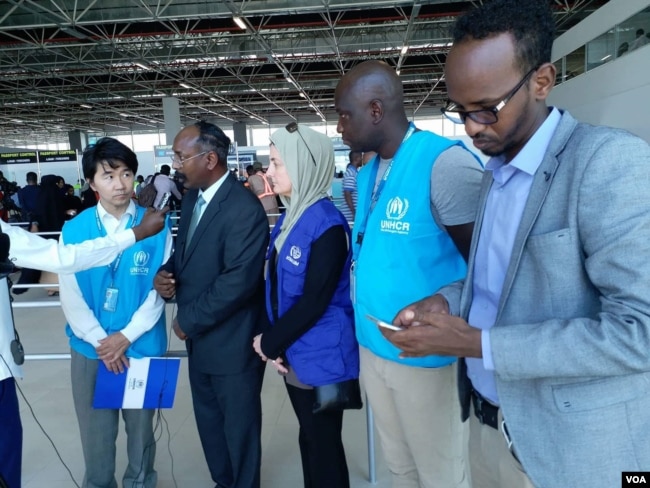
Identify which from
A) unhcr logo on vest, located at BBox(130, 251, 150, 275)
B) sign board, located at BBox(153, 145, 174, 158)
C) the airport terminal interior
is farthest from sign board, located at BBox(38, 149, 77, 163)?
unhcr logo on vest, located at BBox(130, 251, 150, 275)

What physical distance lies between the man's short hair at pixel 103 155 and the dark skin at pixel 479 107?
1.61 meters

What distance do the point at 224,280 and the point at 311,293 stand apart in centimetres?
44

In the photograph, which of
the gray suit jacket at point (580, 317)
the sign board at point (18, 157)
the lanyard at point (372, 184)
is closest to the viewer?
the gray suit jacket at point (580, 317)

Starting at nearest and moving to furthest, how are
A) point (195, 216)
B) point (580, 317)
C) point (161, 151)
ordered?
point (580, 317) → point (195, 216) → point (161, 151)

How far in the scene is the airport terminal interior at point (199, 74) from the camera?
2.97 metres

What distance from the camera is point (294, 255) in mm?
1771

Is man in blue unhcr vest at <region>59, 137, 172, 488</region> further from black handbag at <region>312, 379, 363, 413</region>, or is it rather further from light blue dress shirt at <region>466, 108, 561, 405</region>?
light blue dress shirt at <region>466, 108, 561, 405</region>

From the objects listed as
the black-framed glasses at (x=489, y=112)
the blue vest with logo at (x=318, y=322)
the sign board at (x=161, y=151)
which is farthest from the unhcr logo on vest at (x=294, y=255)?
the sign board at (x=161, y=151)

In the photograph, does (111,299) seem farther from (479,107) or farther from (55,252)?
(479,107)

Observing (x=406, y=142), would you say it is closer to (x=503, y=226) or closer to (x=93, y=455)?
(x=503, y=226)

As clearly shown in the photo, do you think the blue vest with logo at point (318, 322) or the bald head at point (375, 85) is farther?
the blue vest with logo at point (318, 322)

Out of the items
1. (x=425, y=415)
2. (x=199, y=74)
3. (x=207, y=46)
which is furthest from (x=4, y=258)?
(x=199, y=74)

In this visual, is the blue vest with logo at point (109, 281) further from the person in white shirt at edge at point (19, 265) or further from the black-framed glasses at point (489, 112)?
the black-framed glasses at point (489, 112)

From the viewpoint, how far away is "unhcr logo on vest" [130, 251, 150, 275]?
7.10 feet
